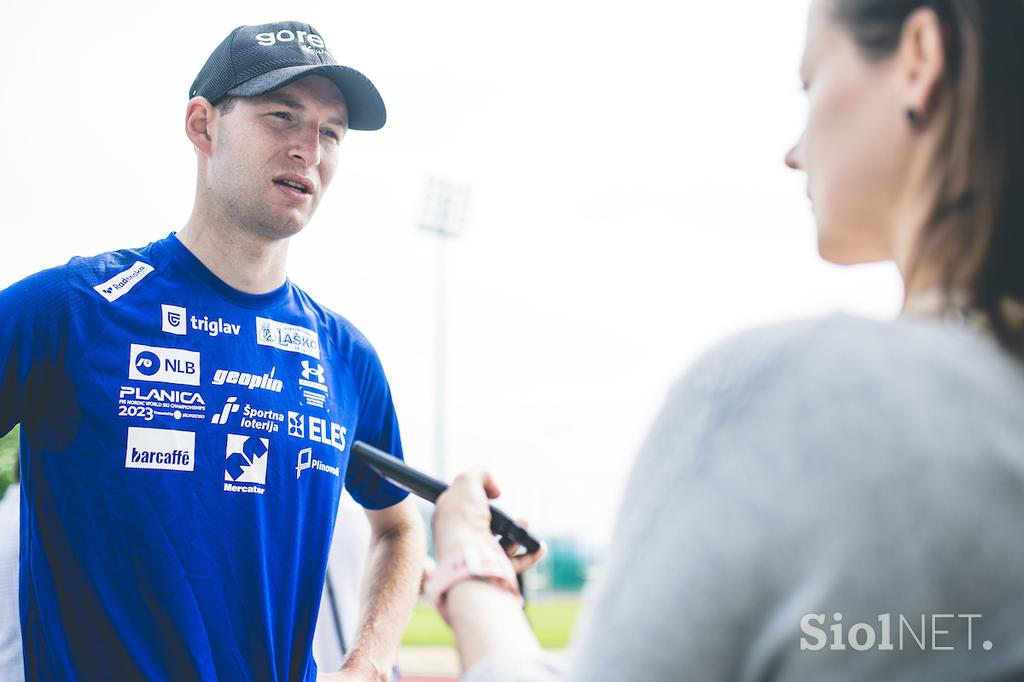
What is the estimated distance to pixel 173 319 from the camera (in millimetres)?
1984

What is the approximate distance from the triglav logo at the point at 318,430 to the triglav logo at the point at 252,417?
3cm

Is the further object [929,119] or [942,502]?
[929,119]

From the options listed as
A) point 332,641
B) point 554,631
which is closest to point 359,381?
point 332,641

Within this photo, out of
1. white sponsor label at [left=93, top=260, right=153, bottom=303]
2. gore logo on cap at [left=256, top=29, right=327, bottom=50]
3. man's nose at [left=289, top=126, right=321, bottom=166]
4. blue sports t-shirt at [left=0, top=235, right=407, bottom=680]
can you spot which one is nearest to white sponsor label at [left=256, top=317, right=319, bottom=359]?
blue sports t-shirt at [left=0, top=235, right=407, bottom=680]

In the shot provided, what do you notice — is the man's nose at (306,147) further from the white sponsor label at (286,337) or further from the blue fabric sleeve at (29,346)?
the blue fabric sleeve at (29,346)

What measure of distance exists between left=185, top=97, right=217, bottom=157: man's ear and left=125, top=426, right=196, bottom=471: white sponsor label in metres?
0.79

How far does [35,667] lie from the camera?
1.77 m

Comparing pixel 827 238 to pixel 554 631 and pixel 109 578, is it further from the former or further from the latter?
pixel 554 631

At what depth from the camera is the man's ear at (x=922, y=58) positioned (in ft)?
2.55

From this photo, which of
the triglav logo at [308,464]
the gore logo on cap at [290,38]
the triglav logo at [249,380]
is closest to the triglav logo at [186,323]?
the triglav logo at [249,380]

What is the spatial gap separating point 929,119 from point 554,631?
25.5 m

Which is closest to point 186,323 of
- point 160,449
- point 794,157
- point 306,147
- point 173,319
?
point 173,319

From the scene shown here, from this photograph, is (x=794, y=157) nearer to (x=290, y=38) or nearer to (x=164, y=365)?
(x=164, y=365)

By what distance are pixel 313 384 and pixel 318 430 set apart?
117 mm
